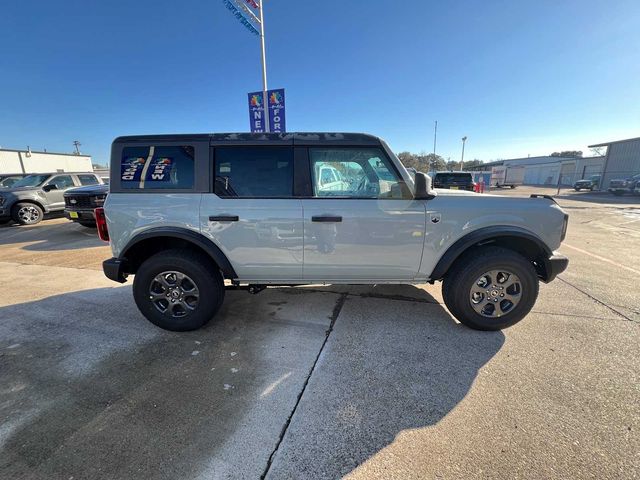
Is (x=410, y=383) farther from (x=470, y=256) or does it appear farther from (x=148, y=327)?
(x=148, y=327)

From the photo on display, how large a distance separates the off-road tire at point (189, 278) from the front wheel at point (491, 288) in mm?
2394

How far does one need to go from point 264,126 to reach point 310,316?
8.61 metres

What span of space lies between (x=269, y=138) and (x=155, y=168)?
1.17 metres

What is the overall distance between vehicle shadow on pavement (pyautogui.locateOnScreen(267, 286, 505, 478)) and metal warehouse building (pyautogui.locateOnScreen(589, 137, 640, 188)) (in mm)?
35302

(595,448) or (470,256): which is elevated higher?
(470,256)

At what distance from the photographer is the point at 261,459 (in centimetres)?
170

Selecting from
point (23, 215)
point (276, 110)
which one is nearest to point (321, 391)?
point (276, 110)

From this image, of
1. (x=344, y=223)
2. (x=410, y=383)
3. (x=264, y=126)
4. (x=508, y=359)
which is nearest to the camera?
(x=410, y=383)

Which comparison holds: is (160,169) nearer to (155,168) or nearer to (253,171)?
(155,168)

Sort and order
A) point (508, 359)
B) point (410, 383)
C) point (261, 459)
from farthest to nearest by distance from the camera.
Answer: point (508, 359), point (410, 383), point (261, 459)

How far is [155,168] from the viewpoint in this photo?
9.50 feet

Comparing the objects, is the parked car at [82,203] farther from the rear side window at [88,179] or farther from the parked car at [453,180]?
the parked car at [453,180]

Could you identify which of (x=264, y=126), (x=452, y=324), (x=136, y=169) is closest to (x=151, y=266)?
(x=136, y=169)

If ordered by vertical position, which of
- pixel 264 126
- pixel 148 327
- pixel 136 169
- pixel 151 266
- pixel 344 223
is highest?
pixel 264 126
